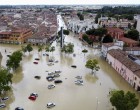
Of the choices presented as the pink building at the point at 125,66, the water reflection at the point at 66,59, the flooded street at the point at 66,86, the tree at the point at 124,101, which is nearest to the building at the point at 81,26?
the water reflection at the point at 66,59

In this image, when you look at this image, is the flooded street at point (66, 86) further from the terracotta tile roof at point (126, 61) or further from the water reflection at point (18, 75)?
the terracotta tile roof at point (126, 61)

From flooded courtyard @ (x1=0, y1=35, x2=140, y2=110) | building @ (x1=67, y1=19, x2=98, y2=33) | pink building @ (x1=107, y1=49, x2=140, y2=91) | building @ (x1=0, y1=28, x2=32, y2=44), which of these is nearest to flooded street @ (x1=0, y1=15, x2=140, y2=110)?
flooded courtyard @ (x1=0, y1=35, x2=140, y2=110)

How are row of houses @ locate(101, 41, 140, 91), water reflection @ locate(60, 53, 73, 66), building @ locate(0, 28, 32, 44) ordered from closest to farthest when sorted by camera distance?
row of houses @ locate(101, 41, 140, 91)
water reflection @ locate(60, 53, 73, 66)
building @ locate(0, 28, 32, 44)

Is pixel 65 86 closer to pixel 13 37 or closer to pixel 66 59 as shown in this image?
pixel 66 59

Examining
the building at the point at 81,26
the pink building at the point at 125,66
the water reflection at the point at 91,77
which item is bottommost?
the water reflection at the point at 91,77

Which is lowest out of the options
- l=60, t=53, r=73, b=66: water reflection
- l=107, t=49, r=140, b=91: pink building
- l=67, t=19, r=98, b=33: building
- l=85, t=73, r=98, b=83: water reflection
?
l=85, t=73, r=98, b=83: water reflection

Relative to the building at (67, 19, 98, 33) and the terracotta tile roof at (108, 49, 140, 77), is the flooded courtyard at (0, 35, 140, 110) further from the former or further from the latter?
the building at (67, 19, 98, 33)
